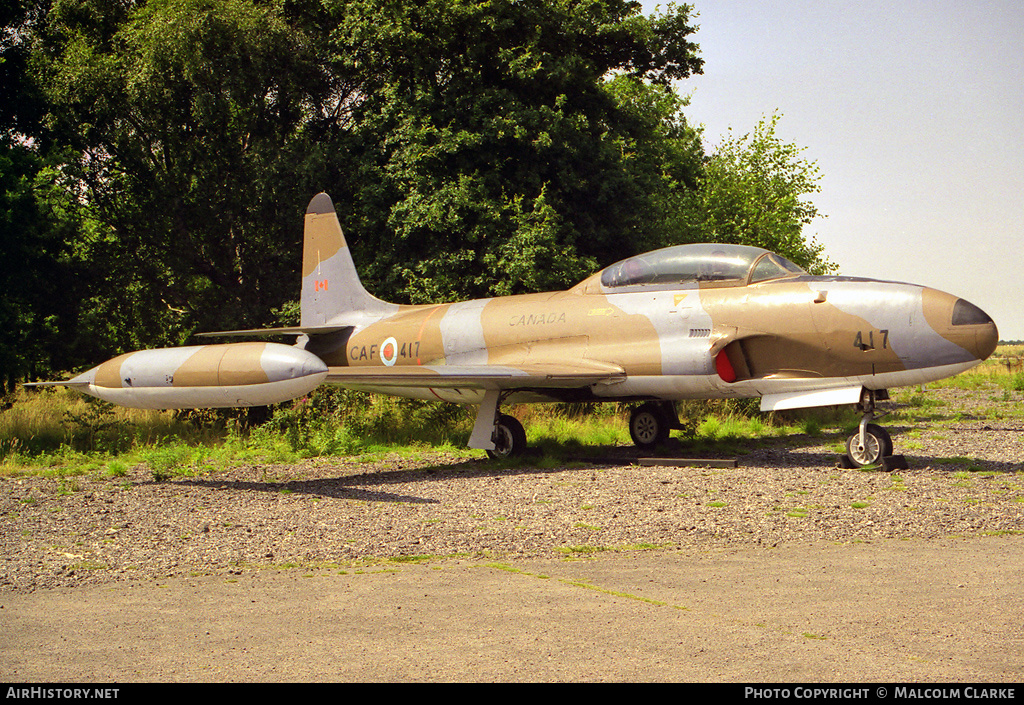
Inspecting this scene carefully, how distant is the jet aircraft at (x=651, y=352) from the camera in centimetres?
1095

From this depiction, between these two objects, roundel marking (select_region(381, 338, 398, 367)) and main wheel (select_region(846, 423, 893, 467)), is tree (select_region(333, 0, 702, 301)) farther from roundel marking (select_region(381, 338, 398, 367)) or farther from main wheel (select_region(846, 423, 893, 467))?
main wheel (select_region(846, 423, 893, 467))

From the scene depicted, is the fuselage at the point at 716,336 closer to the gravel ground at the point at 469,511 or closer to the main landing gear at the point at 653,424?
the gravel ground at the point at 469,511

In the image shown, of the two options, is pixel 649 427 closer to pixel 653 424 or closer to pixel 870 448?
pixel 653 424

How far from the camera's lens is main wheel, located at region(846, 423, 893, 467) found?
11.4 metres

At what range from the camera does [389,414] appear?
18.3m

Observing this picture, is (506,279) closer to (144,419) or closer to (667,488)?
(144,419)

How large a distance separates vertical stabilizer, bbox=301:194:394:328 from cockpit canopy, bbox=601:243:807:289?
554 centimetres

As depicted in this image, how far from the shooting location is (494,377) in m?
12.9

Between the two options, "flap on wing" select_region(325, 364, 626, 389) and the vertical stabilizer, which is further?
the vertical stabilizer

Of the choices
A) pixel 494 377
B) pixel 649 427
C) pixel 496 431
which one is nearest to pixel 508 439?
pixel 496 431

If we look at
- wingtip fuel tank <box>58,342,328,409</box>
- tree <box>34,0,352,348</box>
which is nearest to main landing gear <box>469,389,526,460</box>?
wingtip fuel tank <box>58,342,328,409</box>

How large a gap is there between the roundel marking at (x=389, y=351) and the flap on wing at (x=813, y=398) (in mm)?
6563

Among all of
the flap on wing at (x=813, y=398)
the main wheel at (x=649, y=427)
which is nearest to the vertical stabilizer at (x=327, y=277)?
the main wheel at (x=649, y=427)
